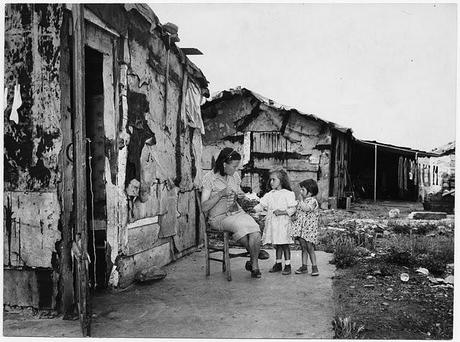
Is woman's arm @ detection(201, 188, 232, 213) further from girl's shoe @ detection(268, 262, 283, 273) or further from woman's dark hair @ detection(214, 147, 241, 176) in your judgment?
girl's shoe @ detection(268, 262, 283, 273)

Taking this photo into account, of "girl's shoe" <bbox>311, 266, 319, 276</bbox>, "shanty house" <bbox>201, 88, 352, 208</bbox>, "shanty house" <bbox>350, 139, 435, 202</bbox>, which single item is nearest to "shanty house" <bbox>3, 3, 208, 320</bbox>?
"girl's shoe" <bbox>311, 266, 319, 276</bbox>

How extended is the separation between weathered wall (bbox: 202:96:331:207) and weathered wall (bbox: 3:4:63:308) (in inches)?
404

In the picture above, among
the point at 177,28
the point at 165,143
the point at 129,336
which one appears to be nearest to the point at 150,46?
the point at 177,28

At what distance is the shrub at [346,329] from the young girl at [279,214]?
1947mm

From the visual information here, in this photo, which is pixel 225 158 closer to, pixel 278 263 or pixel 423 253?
pixel 278 263

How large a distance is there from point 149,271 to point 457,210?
11.0 feet

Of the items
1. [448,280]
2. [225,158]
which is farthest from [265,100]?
[448,280]

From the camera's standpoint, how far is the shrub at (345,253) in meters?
6.20

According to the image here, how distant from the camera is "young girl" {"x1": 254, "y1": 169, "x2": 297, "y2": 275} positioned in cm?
577

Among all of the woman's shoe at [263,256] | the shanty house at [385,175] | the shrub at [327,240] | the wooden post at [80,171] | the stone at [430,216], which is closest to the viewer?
the wooden post at [80,171]

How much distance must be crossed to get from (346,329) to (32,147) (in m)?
3.18

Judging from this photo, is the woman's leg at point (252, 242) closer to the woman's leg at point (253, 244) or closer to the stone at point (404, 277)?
the woman's leg at point (253, 244)

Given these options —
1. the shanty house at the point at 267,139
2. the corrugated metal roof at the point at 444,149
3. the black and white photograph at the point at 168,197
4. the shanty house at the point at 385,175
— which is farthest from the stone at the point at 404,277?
the shanty house at the point at 385,175

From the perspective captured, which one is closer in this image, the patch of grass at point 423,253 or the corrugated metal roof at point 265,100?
the patch of grass at point 423,253
